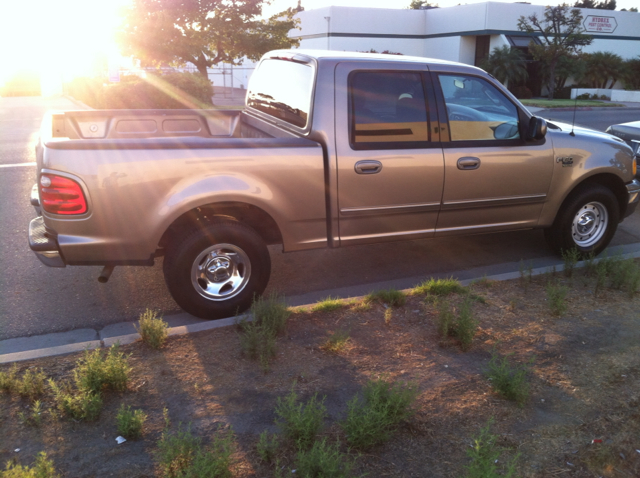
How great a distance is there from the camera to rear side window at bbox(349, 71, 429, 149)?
17.0 ft

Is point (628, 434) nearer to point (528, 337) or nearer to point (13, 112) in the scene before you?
point (528, 337)

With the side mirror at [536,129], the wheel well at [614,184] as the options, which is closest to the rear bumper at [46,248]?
the side mirror at [536,129]

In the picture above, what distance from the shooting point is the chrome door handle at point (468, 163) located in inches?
216

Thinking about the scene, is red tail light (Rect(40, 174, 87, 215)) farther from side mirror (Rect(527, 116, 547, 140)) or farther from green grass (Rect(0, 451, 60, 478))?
side mirror (Rect(527, 116, 547, 140))

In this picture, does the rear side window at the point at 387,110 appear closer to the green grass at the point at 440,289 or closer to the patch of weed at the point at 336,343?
the green grass at the point at 440,289

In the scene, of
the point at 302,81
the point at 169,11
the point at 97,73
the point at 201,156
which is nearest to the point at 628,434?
the point at 201,156

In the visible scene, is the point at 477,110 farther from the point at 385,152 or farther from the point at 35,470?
the point at 35,470

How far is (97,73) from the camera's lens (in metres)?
33.0

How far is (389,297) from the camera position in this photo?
5.09 meters

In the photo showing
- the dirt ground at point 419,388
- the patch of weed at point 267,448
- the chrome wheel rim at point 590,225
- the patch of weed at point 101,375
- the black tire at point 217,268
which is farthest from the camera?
the chrome wheel rim at point 590,225

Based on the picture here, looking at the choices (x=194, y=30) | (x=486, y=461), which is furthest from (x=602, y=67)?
(x=486, y=461)

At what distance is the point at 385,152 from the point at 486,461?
9.71ft

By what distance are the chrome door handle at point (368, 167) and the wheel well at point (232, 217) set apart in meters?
0.84

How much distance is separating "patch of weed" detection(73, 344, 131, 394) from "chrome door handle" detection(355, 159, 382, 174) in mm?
2416
